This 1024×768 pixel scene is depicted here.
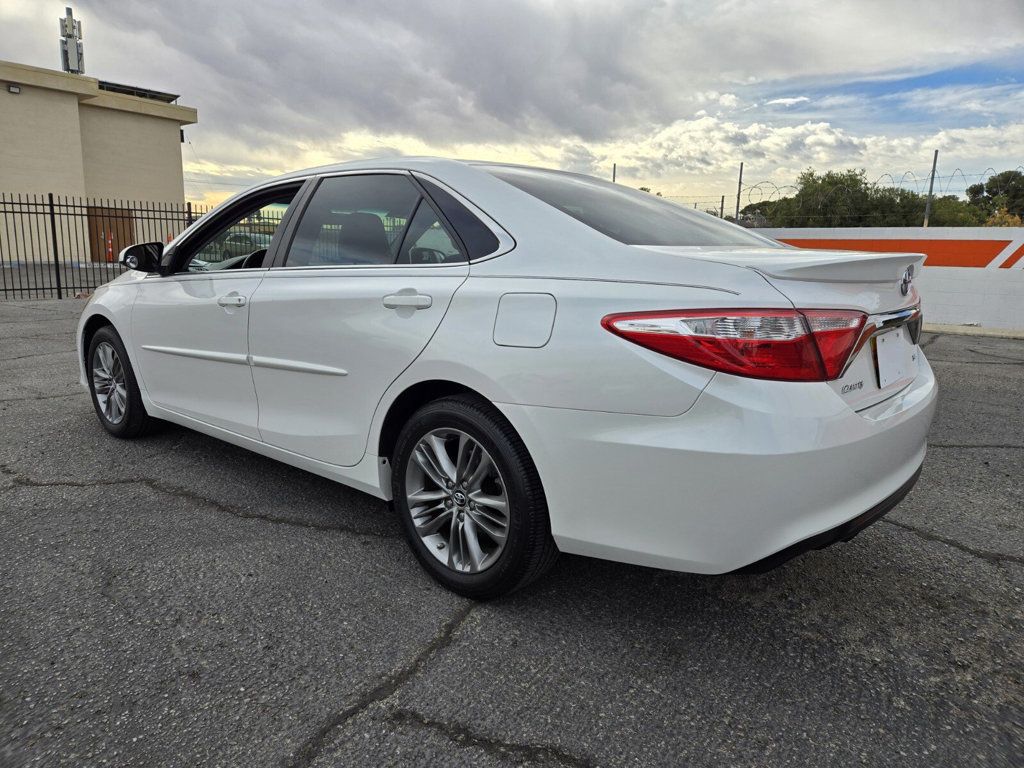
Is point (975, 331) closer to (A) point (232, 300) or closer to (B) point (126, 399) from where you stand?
(A) point (232, 300)

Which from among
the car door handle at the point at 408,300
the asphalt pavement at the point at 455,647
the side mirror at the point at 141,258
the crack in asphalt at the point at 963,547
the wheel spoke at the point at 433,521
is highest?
the side mirror at the point at 141,258

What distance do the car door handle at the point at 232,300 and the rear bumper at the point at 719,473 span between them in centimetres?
170

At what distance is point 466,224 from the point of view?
2.61m

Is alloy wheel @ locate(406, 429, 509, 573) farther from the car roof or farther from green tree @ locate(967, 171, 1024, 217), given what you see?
green tree @ locate(967, 171, 1024, 217)

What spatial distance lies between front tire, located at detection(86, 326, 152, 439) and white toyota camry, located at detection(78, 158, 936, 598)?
1177 millimetres

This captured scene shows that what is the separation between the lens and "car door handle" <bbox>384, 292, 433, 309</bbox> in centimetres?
255

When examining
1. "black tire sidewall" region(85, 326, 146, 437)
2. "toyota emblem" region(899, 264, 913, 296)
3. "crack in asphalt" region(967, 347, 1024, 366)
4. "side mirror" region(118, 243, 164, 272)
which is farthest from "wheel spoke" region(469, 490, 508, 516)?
"crack in asphalt" region(967, 347, 1024, 366)

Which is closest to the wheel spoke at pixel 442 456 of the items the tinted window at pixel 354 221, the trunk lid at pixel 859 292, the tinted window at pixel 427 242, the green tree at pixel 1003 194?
the tinted window at pixel 427 242

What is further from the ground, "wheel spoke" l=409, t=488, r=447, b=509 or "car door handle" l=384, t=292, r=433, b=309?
"car door handle" l=384, t=292, r=433, b=309

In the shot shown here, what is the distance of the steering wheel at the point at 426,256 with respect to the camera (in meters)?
2.65

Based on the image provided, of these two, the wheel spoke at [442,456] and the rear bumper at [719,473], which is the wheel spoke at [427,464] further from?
the rear bumper at [719,473]

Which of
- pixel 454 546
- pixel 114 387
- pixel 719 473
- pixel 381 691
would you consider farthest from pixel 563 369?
pixel 114 387

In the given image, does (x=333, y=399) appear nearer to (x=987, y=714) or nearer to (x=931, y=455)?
(x=987, y=714)

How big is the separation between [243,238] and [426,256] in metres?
1.46
